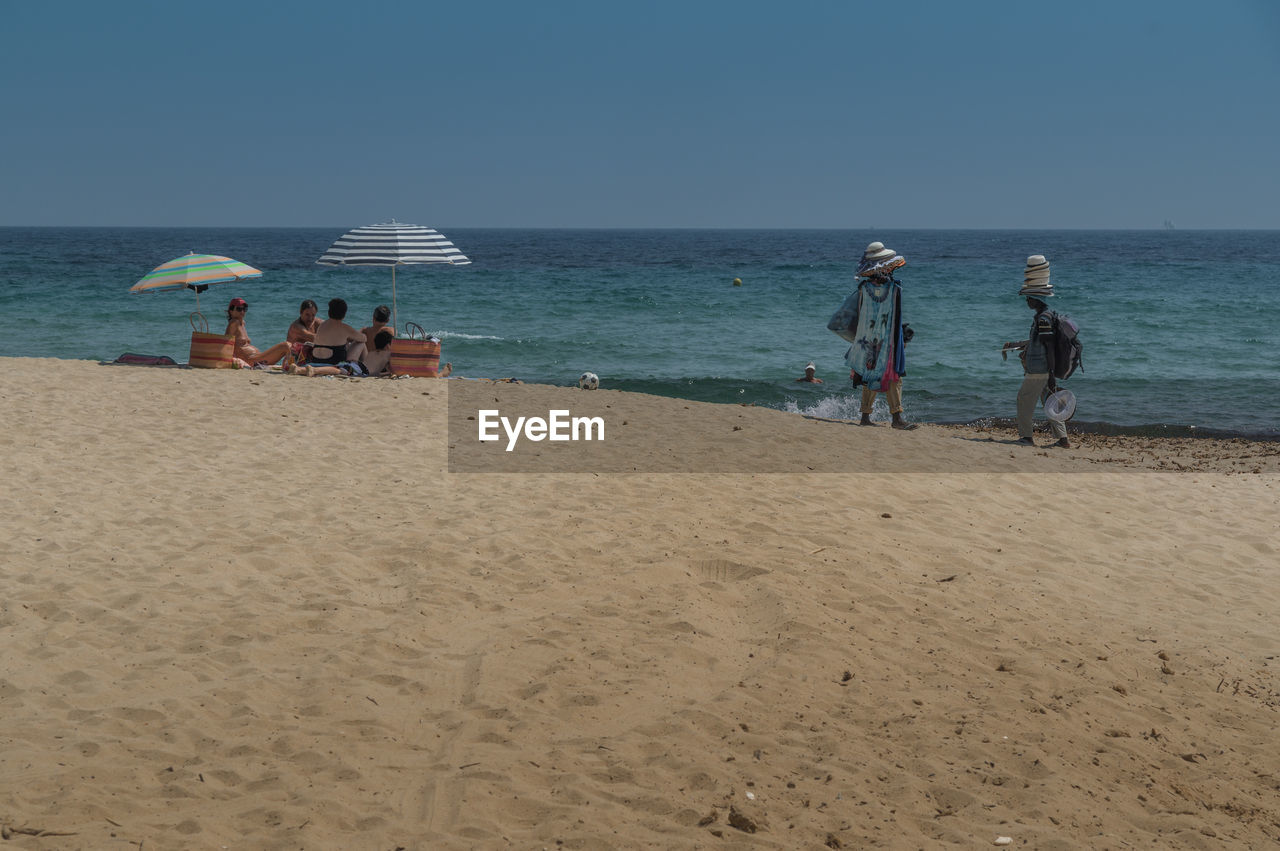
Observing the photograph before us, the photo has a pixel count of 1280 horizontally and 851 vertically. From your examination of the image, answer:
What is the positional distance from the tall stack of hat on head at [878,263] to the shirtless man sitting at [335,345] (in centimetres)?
615

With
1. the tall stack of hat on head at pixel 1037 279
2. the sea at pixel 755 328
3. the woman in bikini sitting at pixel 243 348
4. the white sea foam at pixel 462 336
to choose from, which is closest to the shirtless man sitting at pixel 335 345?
the woman in bikini sitting at pixel 243 348

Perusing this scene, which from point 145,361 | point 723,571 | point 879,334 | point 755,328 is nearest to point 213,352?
point 145,361

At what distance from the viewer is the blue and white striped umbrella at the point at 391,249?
43.2ft

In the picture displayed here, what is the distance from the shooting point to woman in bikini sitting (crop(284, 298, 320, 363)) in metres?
13.0

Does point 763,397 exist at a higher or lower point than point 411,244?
lower

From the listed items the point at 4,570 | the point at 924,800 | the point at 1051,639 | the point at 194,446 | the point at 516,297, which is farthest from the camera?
the point at 516,297

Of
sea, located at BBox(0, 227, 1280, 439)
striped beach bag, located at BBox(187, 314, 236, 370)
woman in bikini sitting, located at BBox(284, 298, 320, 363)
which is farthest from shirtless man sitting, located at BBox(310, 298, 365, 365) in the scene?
sea, located at BBox(0, 227, 1280, 439)

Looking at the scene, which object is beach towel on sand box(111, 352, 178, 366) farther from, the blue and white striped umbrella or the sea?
the sea

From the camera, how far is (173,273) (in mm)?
13242

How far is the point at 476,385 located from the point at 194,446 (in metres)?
4.26

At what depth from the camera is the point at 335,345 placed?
12852mm

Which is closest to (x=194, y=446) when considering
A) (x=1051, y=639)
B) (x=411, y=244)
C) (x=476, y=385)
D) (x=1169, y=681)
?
(x=476, y=385)

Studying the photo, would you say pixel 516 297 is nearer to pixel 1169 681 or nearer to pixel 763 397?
pixel 763 397

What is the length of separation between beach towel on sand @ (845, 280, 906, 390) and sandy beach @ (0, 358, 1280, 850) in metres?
2.17
